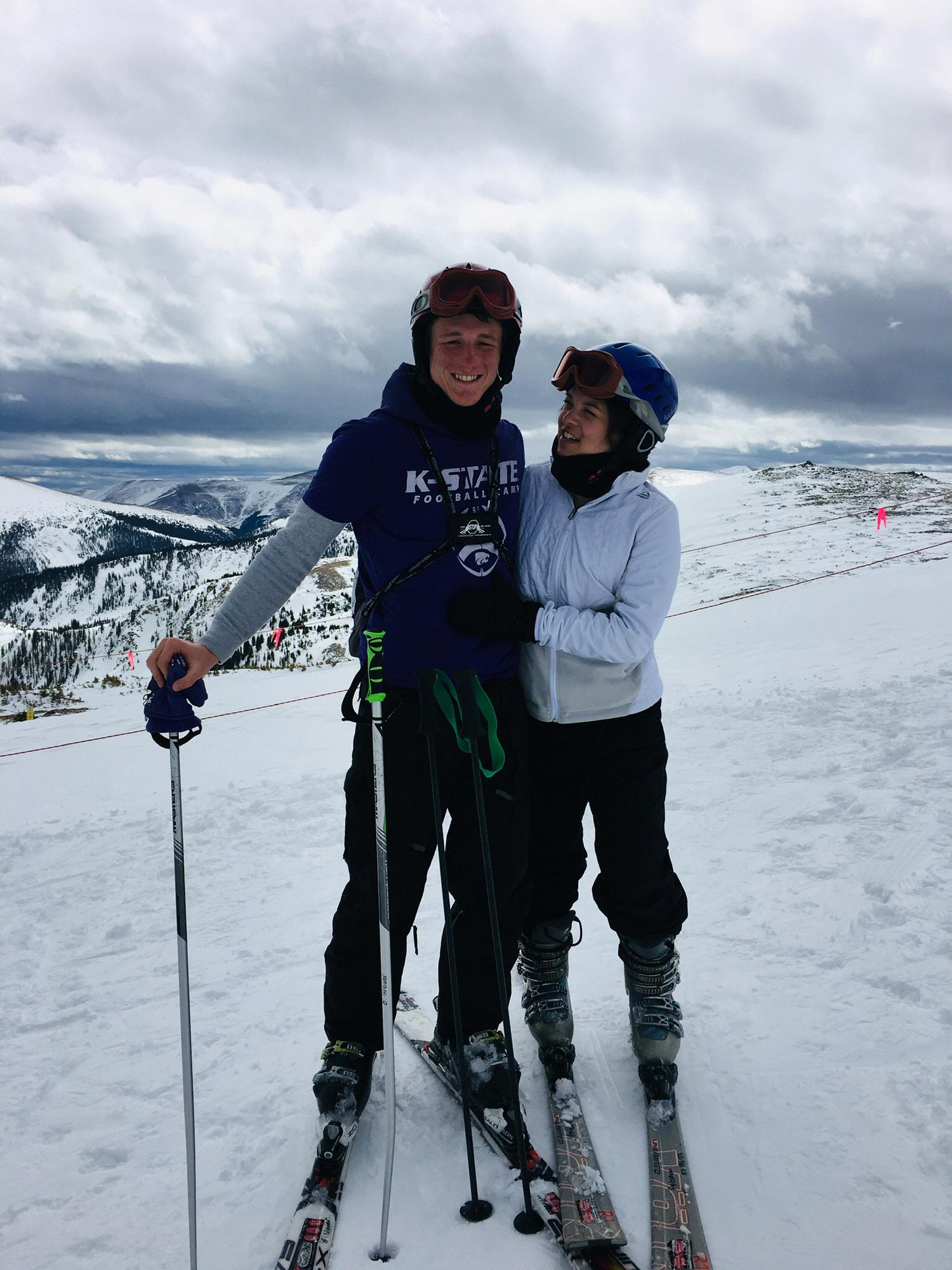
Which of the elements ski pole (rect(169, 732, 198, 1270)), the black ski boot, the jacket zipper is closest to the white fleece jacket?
the jacket zipper

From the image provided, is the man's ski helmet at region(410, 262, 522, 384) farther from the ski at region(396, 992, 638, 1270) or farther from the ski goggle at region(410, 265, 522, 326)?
the ski at region(396, 992, 638, 1270)

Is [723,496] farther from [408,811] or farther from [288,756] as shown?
[408,811]

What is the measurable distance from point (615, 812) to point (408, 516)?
4.26ft

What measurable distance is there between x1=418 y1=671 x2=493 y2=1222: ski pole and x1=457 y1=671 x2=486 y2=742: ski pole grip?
9 cm

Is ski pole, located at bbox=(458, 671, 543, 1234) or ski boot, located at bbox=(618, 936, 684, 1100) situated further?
ski boot, located at bbox=(618, 936, 684, 1100)

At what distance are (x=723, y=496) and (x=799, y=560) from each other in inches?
1078

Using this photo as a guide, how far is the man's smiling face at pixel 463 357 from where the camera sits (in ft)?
7.64

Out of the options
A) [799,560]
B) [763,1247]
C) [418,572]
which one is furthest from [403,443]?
[799,560]

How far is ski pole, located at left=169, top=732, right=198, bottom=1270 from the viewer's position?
2008 millimetres

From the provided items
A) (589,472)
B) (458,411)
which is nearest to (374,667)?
(458,411)

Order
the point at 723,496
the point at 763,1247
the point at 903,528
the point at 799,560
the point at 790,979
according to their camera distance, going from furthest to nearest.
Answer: the point at 723,496, the point at 903,528, the point at 799,560, the point at 790,979, the point at 763,1247

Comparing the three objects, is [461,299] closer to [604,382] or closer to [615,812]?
[604,382]

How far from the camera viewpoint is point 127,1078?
2.89m

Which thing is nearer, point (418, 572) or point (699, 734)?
point (418, 572)
